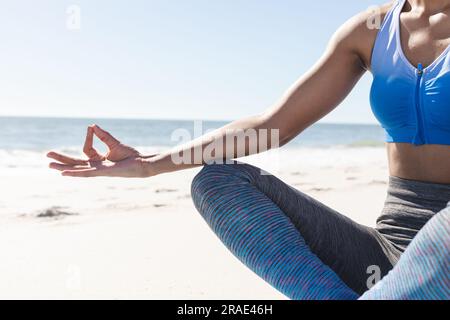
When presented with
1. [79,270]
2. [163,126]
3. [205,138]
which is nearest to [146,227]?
[79,270]

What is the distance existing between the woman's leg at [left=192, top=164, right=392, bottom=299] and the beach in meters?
0.97

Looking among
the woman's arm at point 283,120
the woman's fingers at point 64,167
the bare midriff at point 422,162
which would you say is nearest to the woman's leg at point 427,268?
the bare midriff at point 422,162

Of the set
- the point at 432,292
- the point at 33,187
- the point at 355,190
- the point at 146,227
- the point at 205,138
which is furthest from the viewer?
the point at 33,187

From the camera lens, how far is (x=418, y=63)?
1.59 meters

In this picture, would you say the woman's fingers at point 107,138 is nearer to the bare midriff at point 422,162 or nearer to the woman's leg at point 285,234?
the woman's leg at point 285,234

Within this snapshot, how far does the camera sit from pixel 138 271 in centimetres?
279

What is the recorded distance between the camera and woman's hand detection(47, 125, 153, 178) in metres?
1.74

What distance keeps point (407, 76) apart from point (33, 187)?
5454 millimetres

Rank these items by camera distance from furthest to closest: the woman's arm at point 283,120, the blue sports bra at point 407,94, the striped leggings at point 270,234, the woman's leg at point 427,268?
the woman's arm at point 283,120 < the blue sports bra at point 407,94 < the striped leggings at point 270,234 < the woman's leg at point 427,268

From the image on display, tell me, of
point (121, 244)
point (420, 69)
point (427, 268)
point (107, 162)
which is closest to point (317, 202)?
point (420, 69)

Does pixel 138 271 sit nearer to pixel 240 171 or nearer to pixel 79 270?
pixel 79 270

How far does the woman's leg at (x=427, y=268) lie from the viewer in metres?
1.03

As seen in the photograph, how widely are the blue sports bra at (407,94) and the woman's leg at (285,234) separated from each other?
1.03 feet

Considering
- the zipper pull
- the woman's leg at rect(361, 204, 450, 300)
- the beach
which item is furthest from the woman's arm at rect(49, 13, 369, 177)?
the beach
